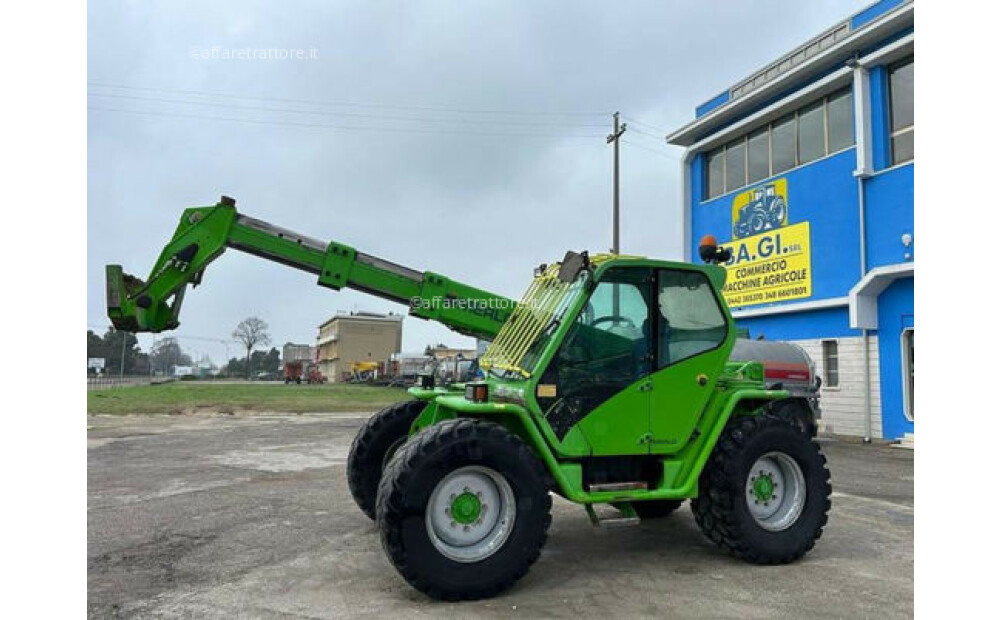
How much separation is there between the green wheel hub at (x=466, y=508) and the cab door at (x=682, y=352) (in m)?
1.56

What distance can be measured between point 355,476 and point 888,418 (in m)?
13.2

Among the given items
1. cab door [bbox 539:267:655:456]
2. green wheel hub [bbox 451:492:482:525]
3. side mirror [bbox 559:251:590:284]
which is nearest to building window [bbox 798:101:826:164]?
cab door [bbox 539:267:655:456]

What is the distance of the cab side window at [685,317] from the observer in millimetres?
5652

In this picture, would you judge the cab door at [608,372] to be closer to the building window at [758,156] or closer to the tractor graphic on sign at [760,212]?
the tractor graphic on sign at [760,212]

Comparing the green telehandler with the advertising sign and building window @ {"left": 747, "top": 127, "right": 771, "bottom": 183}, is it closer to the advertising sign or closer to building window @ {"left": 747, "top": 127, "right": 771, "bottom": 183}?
the advertising sign

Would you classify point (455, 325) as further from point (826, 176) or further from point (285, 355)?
point (285, 355)

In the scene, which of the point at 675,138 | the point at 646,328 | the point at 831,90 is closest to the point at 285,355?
the point at 675,138

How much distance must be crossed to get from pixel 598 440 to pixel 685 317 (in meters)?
1.35

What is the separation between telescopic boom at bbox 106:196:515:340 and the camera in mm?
7387

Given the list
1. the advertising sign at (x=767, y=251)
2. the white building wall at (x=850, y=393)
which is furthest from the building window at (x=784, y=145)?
the white building wall at (x=850, y=393)

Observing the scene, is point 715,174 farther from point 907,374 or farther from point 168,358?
point 168,358

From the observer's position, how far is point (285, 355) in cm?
9394

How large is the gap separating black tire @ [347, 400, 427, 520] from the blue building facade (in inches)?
490

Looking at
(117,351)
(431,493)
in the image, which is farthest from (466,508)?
(117,351)
